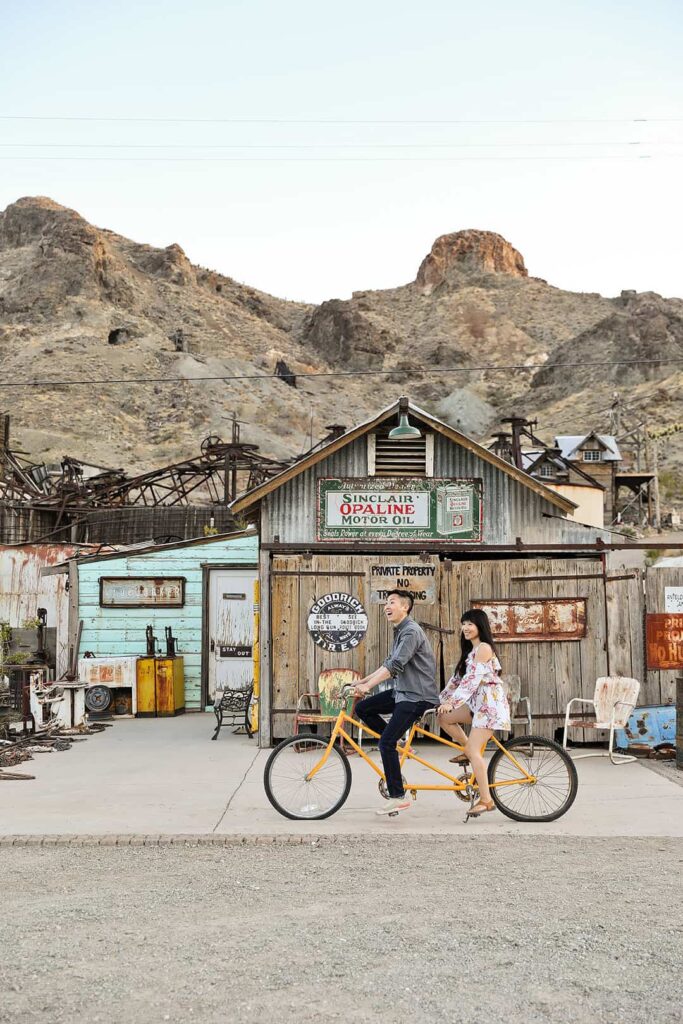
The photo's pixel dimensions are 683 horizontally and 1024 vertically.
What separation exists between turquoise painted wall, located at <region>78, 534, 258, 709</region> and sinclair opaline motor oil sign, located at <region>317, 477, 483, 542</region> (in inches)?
139

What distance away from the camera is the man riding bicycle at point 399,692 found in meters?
7.78

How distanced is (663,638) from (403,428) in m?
4.35

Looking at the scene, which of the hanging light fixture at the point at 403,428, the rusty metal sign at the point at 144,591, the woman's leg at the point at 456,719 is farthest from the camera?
the rusty metal sign at the point at 144,591

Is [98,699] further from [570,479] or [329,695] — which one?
[570,479]

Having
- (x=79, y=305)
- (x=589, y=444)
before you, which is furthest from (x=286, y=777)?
(x=79, y=305)

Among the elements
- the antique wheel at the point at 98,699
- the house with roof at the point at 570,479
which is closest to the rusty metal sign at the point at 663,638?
the antique wheel at the point at 98,699

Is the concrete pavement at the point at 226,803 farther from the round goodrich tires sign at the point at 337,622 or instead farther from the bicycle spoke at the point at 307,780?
the round goodrich tires sign at the point at 337,622

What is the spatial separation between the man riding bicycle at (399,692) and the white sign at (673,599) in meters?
5.15

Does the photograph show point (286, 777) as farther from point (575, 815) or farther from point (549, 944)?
point (549, 944)

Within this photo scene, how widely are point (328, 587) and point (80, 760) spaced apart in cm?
370

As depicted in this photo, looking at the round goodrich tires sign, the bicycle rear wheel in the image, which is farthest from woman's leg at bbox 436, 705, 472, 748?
the round goodrich tires sign

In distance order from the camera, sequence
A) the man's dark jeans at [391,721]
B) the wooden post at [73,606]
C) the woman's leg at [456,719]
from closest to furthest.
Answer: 1. the man's dark jeans at [391,721]
2. the woman's leg at [456,719]
3. the wooden post at [73,606]

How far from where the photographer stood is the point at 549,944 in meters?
4.93

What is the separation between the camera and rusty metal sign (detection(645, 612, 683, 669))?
1190 centimetres
